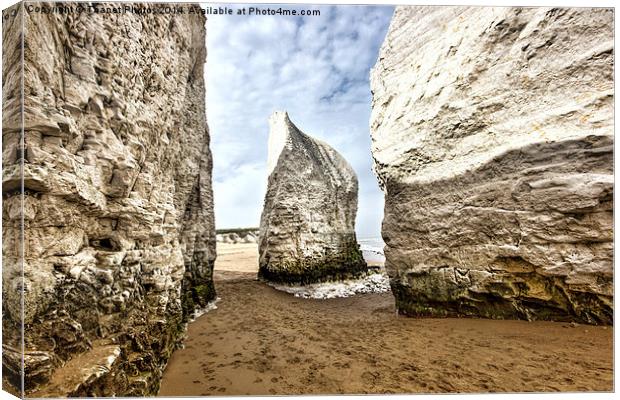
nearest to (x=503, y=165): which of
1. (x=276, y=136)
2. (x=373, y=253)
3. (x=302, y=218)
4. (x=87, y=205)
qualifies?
(x=87, y=205)

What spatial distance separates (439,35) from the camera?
627 cm

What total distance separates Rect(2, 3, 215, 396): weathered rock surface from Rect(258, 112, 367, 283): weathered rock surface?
7.77 metres

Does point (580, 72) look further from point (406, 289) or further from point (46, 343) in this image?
point (46, 343)

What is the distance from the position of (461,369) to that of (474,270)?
224 centimetres

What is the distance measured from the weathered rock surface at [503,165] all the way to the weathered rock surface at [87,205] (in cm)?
521

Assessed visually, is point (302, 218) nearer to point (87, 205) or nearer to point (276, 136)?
point (276, 136)

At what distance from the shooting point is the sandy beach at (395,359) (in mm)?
3232

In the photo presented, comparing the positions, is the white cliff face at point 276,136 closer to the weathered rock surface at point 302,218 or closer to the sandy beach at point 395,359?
the weathered rock surface at point 302,218

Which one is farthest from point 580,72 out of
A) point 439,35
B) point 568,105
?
point 439,35

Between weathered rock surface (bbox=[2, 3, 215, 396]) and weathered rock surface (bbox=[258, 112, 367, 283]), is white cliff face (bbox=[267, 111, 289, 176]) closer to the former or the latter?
weathered rock surface (bbox=[258, 112, 367, 283])

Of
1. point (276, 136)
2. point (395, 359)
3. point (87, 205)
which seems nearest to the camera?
point (87, 205)

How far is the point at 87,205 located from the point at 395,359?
4.40 meters

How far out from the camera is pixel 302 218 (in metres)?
12.6

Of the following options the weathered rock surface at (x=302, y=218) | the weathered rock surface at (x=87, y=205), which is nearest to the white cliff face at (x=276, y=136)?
the weathered rock surface at (x=302, y=218)
